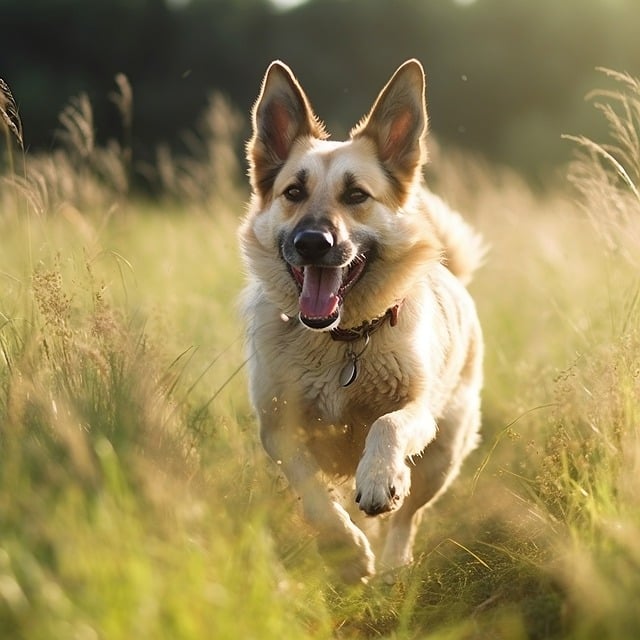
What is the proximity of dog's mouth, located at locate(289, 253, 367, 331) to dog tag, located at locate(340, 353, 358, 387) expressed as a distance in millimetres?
193

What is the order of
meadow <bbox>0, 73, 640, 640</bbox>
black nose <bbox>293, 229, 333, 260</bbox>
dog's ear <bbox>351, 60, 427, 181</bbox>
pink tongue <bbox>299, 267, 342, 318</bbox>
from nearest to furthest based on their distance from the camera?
meadow <bbox>0, 73, 640, 640</bbox> < black nose <bbox>293, 229, 333, 260</bbox> < pink tongue <bbox>299, 267, 342, 318</bbox> < dog's ear <bbox>351, 60, 427, 181</bbox>

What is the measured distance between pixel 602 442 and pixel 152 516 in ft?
5.71

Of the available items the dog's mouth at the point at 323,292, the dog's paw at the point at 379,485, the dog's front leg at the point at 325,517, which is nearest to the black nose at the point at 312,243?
the dog's mouth at the point at 323,292

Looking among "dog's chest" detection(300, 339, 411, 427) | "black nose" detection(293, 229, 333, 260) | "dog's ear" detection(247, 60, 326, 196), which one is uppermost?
"dog's ear" detection(247, 60, 326, 196)

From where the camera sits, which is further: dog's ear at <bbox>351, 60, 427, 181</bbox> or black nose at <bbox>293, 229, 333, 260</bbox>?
dog's ear at <bbox>351, 60, 427, 181</bbox>

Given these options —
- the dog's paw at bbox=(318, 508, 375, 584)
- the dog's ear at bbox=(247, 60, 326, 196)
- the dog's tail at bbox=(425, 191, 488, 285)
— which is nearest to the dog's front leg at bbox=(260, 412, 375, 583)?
the dog's paw at bbox=(318, 508, 375, 584)

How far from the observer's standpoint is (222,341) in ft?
20.6

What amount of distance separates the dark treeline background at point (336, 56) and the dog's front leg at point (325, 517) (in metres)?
18.6

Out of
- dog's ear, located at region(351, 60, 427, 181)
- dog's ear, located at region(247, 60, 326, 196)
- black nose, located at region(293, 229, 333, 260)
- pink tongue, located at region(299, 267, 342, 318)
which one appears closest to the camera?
black nose, located at region(293, 229, 333, 260)

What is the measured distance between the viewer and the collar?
4422 millimetres

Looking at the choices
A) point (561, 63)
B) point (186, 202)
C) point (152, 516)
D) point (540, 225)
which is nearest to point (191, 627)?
point (152, 516)

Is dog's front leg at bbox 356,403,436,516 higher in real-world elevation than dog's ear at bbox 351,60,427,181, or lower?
lower

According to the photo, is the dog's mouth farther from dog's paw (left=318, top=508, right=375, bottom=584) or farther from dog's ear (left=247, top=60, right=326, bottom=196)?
dog's paw (left=318, top=508, right=375, bottom=584)

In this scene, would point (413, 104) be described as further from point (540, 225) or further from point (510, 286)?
point (540, 225)
